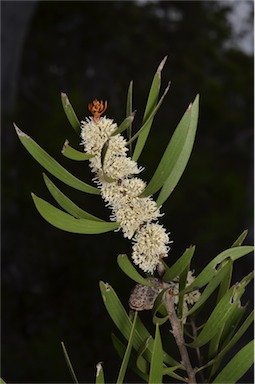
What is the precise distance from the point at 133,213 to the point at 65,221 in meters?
0.04

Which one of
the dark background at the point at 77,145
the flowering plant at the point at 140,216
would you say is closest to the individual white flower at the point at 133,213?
the flowering plant at the point at 140,216

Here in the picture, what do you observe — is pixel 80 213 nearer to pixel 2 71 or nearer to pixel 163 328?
pixel 163 328

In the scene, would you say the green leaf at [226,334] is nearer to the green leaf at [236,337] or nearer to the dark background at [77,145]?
the green leaf at [236,337]

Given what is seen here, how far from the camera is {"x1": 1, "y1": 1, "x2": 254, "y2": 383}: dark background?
1897 mm

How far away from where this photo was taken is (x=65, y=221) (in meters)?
0.30

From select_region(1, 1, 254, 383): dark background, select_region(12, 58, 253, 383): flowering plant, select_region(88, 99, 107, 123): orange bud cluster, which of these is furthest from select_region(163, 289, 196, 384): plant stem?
select_region(1, 1, 254, 383): dark background

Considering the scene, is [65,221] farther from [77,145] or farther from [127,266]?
[77,145]

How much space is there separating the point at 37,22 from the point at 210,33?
0.96 metres

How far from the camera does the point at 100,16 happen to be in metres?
3.10

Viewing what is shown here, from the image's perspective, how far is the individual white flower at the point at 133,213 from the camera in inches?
12.3

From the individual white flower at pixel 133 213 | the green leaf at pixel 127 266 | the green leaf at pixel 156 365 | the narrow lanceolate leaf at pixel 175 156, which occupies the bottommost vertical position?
the green leaf at pixel 156 365

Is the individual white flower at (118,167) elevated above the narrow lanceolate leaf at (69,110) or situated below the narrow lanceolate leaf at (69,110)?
below

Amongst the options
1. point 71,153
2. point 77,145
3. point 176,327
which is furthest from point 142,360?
point 77,145

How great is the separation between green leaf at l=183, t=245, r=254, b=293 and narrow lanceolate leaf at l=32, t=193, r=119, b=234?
0.19 feet
